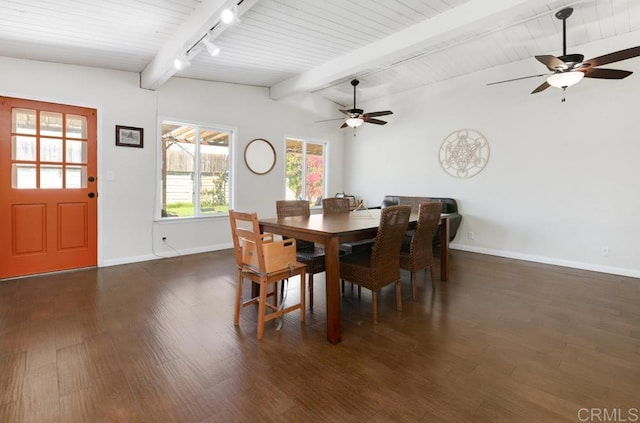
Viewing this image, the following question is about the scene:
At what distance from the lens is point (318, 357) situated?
2129 mm

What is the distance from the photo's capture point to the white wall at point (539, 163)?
4.00m

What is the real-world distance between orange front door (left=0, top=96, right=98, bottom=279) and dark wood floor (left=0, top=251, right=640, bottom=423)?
64 cm

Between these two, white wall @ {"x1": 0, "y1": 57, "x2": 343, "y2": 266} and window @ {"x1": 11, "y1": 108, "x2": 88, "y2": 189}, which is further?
white wall @ {"x1": 0, "y1": 57, "x2": 343, "y2": 266}

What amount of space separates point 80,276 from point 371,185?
511cm

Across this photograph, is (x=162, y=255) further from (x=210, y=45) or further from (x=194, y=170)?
(x=210, y=45)

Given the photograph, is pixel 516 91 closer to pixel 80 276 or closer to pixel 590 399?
pixel 590 399

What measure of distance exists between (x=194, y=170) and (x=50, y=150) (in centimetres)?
177

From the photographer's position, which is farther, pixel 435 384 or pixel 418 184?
pixel 418 184

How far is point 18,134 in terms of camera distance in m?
3.74

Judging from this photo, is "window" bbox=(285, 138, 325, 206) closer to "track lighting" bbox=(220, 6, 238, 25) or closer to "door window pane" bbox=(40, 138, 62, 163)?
"door window pane" bbox=(40, 138, 62, 163)

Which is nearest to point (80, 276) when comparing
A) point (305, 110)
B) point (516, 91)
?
point (305, 110)

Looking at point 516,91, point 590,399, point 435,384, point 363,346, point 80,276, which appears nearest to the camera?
point 590,399

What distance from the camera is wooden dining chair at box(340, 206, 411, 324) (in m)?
2.57

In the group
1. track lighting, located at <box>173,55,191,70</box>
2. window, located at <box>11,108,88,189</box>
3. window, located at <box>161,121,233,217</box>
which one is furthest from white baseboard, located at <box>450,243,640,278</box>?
window, located at <box>11,108,88,189</box>
